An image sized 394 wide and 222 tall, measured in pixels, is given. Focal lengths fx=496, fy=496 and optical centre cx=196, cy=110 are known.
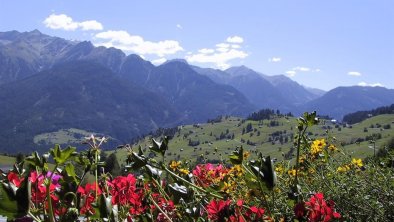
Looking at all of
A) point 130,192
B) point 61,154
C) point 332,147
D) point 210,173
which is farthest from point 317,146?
point 61,154

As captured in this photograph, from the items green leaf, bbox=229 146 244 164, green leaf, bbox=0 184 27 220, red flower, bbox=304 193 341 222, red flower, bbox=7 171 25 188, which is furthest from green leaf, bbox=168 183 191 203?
green leaf, bbox=0 184 27 220

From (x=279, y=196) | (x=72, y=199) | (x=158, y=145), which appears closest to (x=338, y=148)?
(x=279, y=196)

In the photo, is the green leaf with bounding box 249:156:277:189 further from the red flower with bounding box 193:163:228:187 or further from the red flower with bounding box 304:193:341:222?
the red flower with bounding box 193:163:228:187

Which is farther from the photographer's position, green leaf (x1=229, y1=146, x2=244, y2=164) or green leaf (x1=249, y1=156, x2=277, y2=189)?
Result: green leaf (x1=229, y1=146, x2=244, y2=164)

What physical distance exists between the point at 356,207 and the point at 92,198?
227 centimetres

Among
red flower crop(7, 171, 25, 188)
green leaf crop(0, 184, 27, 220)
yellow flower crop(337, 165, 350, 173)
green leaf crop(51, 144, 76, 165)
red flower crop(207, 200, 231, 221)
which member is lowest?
yellow flower crop(337, 165, 350, 173)

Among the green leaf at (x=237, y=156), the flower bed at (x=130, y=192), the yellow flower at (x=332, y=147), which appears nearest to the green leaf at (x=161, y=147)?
the flower bed at (x=130, y=192)

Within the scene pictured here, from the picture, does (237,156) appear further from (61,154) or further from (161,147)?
(61,154)

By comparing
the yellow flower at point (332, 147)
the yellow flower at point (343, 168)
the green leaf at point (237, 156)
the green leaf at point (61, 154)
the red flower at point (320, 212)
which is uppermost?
the green leaf at point (61, 154)

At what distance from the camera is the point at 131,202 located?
2.67 metres

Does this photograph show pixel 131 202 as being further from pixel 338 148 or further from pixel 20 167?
pixel 338 148

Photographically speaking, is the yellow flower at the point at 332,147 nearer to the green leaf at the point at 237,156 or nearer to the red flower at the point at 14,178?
the green leaf at the point at 237,156

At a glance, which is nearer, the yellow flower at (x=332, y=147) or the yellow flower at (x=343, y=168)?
the yellow flower at (x=343, y=168)

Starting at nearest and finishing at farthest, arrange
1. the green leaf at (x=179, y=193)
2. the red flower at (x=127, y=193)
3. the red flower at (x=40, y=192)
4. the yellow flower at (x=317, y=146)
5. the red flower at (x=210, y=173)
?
the red flower at (x=40, y=192) → the green leaf at (x=179, y=193) → the red flower at (x=127, y=193) → the red flower at (x=210, y=173) → the yellow flower at (x=317, y=146)
